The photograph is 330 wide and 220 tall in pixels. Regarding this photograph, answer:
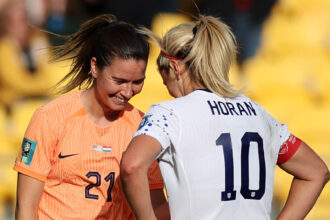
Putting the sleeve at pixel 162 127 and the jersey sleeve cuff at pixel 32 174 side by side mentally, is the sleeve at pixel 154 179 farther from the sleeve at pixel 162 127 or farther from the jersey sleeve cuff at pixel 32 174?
the sleeve at pixel 162 127

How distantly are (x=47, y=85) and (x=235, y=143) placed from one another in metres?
4.97

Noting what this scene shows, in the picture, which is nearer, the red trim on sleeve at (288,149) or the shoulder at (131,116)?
the red trim on sleeve at (288,149)

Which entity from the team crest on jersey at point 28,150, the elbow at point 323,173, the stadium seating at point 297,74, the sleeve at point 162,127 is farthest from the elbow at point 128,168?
the stadium seating at point 297,74

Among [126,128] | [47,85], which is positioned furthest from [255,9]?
[126,128]

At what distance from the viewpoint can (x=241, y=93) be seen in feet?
10.0

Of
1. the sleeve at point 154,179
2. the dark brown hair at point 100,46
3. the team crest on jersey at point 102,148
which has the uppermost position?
the dark brown hair at point 100,46

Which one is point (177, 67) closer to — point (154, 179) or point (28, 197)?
point (154, 179)

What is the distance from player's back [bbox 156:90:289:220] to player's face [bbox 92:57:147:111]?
418mm

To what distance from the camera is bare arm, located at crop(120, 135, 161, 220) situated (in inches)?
106

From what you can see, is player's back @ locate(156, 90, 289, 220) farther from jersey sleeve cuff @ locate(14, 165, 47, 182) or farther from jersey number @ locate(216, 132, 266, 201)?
jersey sleeve cuff @ locate(14, 165, 47, 182)

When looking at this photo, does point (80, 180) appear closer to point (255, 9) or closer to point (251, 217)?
point (251, 217)

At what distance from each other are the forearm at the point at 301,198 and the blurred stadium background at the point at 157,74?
364 cm

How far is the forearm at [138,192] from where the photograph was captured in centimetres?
272

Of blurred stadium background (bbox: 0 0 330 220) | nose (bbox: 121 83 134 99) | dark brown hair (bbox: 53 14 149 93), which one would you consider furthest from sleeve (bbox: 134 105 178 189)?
blurred stadium background (bbox: 0 0 330 220)
